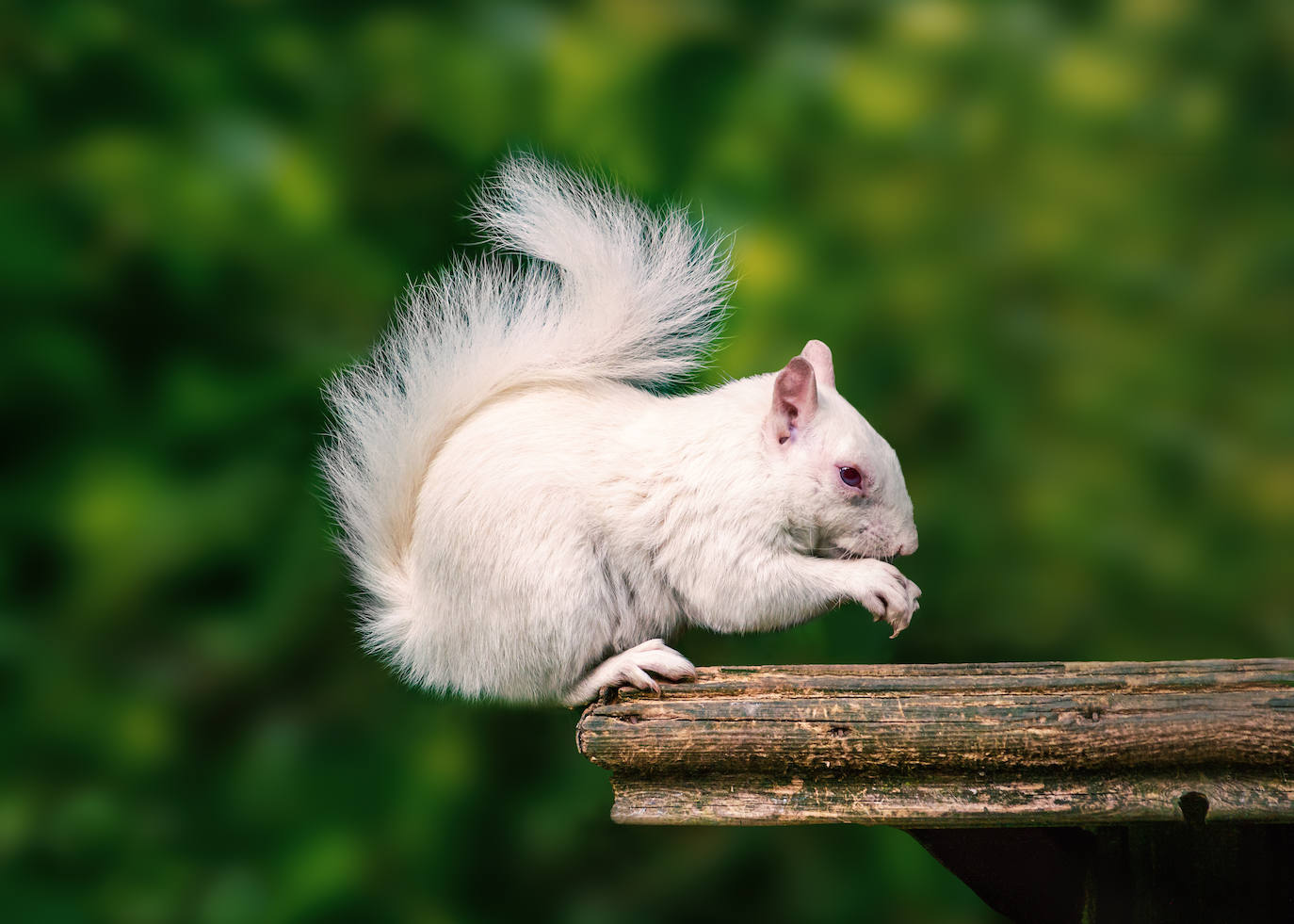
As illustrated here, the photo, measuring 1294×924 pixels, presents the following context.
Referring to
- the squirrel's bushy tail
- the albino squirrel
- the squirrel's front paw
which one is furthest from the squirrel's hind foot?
the squirrel's bushy tail

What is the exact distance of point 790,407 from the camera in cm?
99

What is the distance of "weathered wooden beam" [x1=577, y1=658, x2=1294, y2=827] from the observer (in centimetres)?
78

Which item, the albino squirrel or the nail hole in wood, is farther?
the albino squirrel

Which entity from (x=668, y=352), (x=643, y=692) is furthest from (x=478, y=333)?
(x=643, y=692)

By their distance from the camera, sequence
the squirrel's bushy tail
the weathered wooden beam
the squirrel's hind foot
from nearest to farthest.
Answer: the weathered wooden beam
the squirrel's hind foot
the squirrel's bushy tail

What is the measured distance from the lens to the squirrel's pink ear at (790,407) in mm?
974

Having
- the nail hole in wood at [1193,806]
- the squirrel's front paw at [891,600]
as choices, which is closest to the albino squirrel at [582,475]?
the squirrel's front paw at [891,600]

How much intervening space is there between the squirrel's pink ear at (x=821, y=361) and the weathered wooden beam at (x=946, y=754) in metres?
0.34

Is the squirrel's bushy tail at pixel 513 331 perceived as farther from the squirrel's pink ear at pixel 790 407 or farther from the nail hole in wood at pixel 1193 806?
the nail hole in wood at pixel 1193 806

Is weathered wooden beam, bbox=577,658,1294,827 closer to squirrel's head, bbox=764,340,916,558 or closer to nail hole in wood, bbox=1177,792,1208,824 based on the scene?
nail hole in wood, bbox=1177,792,1208,824

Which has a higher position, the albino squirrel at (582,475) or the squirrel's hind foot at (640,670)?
the albino squirrel at (582,475)

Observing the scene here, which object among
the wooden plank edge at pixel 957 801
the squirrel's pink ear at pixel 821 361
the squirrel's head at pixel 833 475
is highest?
the squirrel's pink ear at pixel 821 361

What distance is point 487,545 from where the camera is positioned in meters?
0.98

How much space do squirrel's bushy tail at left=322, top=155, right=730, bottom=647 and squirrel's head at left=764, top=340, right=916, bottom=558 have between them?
194mm
